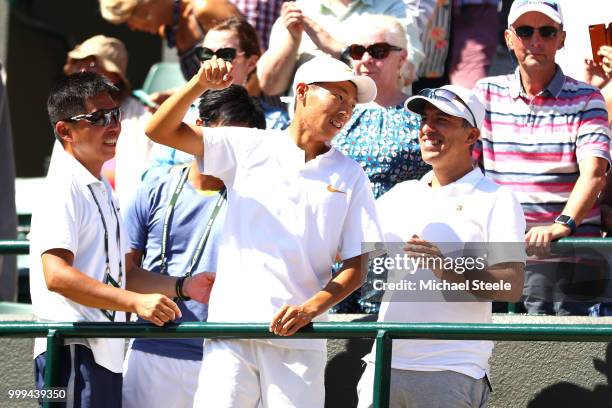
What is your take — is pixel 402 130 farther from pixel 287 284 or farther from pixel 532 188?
pixel 287 284

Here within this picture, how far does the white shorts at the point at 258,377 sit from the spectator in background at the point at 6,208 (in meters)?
2.54

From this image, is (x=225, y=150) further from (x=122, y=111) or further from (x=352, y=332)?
(x=122, y=111)

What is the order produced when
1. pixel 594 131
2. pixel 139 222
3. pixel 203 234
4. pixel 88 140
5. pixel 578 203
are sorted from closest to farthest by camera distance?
pixel 88 140, pixel 203 234, pixel 139 222, pixel 578 203, pixel 594 131

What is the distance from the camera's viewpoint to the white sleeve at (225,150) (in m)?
4.99

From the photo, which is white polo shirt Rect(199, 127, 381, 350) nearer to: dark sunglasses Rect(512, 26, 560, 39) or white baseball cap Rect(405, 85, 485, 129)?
white baseball cap Rect(405, 85, 485, 129)

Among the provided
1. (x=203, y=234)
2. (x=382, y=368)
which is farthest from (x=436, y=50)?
(x=382, y=368)

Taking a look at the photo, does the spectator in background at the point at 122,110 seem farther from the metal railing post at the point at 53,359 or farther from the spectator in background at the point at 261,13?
the metal railing post at the point at 53,359

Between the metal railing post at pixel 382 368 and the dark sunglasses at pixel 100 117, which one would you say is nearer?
the metal railing post at pixel 382 368

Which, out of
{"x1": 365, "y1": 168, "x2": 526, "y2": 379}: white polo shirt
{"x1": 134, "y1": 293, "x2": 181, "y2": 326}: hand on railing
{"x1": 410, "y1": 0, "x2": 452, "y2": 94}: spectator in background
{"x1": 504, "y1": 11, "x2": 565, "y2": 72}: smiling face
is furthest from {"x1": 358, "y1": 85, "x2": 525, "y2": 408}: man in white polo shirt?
{"x1": 410, "y1": 0, "x2": 452, "y2": 94}: spectator in background

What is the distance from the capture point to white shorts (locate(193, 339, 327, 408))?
4816 millimetres

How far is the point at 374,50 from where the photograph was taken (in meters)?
6.47

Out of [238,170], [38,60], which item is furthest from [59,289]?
[38,60]

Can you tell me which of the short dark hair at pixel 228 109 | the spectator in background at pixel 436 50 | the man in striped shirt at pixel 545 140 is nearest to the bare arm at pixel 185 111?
the short dark hair at pixel 228 109

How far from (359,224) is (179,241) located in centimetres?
94
